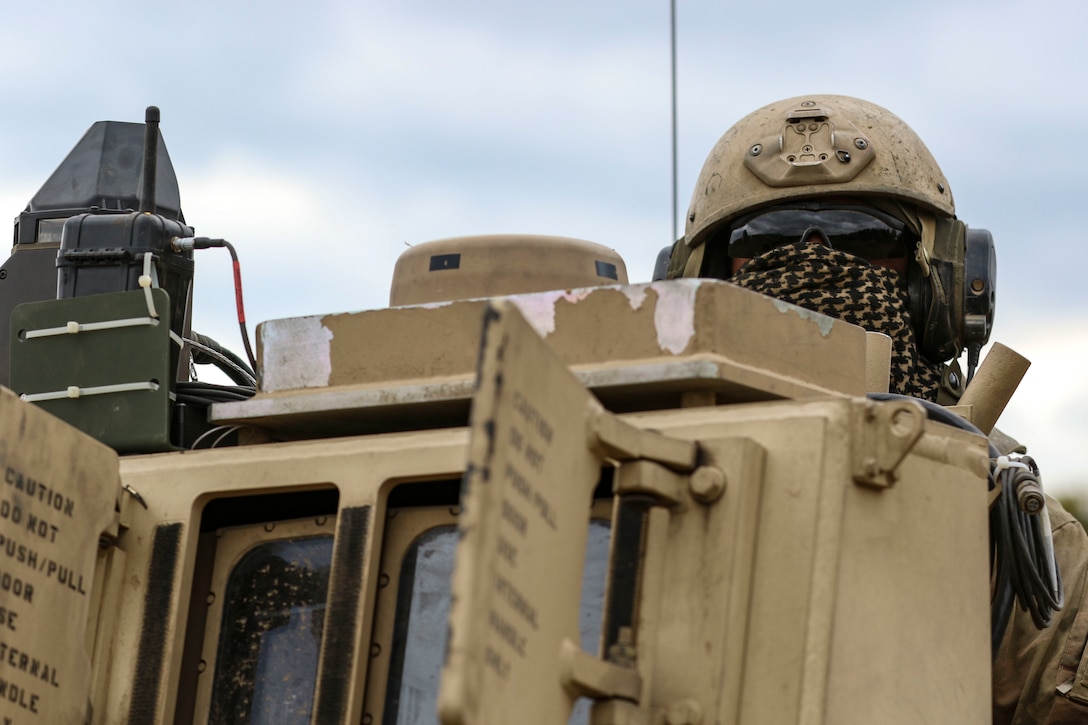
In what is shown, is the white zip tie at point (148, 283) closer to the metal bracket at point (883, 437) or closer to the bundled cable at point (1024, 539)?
the metal bracket at point (883, 437)

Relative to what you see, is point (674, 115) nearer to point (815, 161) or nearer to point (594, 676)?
point (815, 161)

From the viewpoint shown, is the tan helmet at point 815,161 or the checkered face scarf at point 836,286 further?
the tan helmet at point 815,161

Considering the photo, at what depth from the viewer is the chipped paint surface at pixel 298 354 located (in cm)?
365

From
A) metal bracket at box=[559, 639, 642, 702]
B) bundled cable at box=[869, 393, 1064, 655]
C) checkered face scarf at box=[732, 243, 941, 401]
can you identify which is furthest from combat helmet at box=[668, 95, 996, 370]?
metal bracket at box=[559, 639, 642, 702]

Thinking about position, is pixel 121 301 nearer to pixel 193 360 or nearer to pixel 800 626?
pixel 193 360

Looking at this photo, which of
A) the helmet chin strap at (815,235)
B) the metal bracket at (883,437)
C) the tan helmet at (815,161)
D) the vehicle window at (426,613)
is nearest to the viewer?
the metal bracket at (883,437)

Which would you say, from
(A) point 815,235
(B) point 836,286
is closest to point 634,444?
(B) point 836,286

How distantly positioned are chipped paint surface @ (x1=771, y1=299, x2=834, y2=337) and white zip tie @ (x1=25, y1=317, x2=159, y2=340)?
1243mm

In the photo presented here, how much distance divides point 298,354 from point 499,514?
133cm

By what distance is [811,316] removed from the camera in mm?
3500

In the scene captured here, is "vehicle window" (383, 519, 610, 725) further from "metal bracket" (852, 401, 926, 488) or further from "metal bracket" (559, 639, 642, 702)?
"metal bracket" (852, 401, 926, 488)

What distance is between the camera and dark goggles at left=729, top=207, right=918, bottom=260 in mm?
5375

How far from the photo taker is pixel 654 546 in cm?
296

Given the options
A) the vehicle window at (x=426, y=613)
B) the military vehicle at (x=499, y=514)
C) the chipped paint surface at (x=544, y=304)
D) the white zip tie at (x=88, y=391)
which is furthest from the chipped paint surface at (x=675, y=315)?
the white zip tie at (x=88, y=391)
